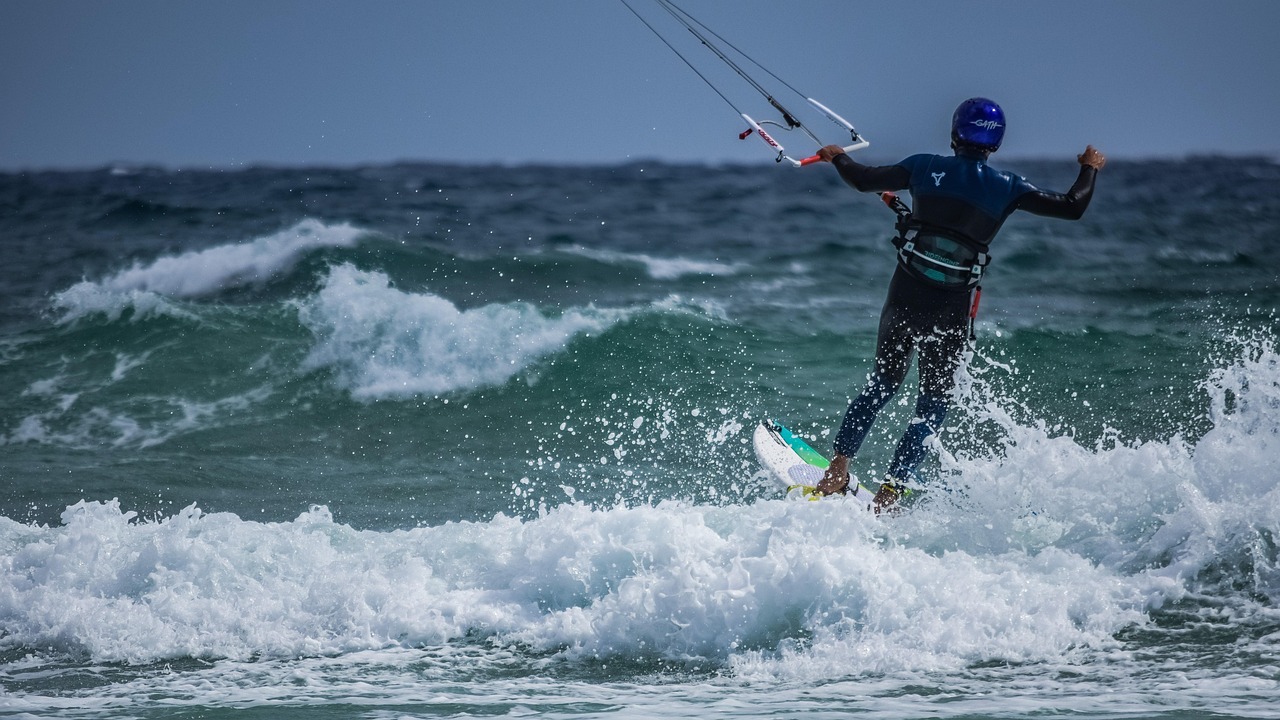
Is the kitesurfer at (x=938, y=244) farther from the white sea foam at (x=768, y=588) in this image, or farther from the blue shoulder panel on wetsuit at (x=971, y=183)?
the white sea foam at (x=768, y=588)

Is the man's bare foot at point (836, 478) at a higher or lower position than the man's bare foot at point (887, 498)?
higher

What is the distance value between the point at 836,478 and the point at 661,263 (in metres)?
10.6

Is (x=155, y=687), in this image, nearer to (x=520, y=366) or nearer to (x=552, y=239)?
(x=520, y=366)

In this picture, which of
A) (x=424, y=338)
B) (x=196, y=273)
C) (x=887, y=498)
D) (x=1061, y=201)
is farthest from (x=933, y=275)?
(x=196, y=273)

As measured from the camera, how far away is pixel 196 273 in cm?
1393

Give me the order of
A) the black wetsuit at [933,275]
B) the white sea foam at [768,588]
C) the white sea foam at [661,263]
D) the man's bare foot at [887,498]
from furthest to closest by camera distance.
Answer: the white sea foam at [661,263], the man's bare foot at [887,498], the black wetsuit at [933,275], the white sea foam at [768,588]

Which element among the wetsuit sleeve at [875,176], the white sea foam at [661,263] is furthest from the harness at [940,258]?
the white sea foam at [661,263]

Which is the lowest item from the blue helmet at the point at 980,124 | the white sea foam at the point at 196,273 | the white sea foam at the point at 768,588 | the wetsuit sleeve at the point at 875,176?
the white sea foam at the point at 768,588

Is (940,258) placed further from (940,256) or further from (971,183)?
(971,183)

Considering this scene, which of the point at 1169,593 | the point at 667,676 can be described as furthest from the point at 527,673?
the point at 1169,593

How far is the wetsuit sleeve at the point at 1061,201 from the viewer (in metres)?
4.61

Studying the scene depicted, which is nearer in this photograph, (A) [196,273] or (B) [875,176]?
(B) [875,176]

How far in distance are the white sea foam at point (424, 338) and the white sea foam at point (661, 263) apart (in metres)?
3.51

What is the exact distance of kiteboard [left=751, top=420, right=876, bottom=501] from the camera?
5680mm
